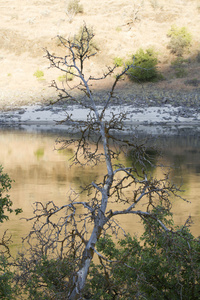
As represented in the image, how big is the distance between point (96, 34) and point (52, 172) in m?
32.3

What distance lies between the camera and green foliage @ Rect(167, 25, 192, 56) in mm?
42938

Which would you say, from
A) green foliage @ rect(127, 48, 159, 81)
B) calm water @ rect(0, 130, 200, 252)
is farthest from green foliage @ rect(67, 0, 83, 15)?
calm water @ rect(0, 130, 200, 252)

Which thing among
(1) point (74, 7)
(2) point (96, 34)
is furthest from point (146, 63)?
(1) point (74, 7)

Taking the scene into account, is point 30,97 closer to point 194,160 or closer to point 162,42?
point 162,42

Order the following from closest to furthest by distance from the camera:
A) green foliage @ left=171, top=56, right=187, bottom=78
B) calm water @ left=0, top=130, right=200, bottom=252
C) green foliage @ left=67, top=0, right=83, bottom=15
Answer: calm water @ left=0, top=130, right=200, bottom=252
green foliage @ left=171, top=56, right=187, bottom=78
green foliage @ left=67, top=0, right=83, bottom=15

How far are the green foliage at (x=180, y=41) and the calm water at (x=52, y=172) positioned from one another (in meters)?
19.4

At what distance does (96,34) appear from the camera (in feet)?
151

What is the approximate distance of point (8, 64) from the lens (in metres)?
41.2

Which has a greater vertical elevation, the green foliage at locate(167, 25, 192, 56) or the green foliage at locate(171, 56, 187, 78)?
the green foliage at locate(167, 25, 192, 56)

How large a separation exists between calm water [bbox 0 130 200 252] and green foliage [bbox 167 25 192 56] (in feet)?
63.5

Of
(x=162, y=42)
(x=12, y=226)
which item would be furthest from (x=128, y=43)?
(x=12, y=226)

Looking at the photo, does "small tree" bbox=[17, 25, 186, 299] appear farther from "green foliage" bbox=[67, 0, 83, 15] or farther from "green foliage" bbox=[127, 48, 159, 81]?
"green foliage" bbox=[67, 0, 83, 15]

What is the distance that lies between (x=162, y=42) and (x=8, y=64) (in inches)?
566

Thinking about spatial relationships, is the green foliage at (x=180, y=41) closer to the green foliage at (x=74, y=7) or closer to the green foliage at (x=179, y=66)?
the green foliage at (x=179, y=66)
